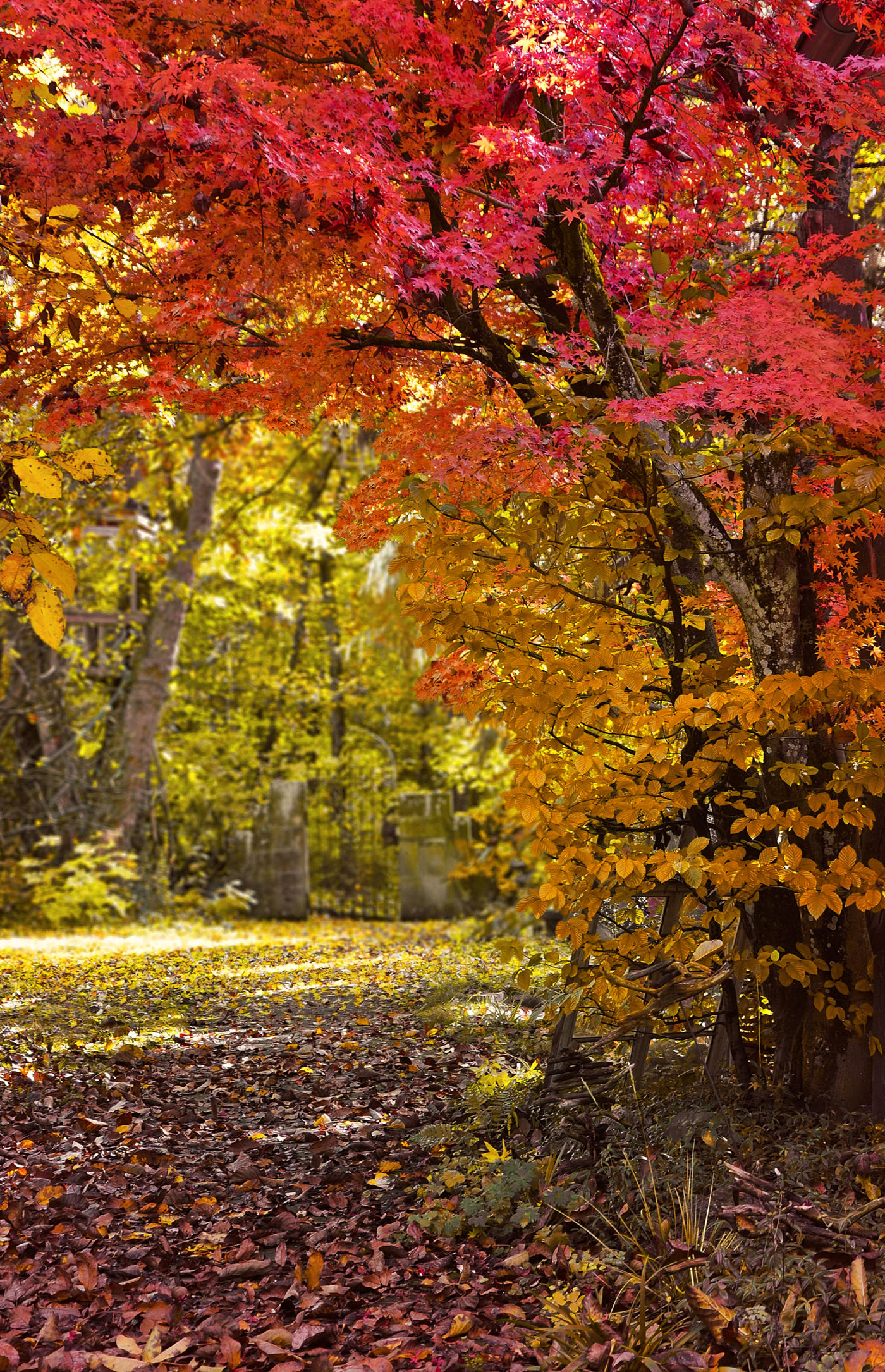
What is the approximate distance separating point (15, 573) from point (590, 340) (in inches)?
80.4

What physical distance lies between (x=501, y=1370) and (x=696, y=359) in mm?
2463

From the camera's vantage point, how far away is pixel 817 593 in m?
3.33

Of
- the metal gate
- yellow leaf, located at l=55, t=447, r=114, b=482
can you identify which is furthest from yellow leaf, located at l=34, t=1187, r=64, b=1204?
the metal gate

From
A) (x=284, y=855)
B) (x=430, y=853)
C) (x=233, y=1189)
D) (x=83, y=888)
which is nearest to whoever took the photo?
(x=233, y=1189)

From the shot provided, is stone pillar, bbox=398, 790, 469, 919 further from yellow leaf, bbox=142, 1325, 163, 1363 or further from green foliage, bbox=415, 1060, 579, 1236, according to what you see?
yellow leaf, bbox=142, 1325, 163, 1363

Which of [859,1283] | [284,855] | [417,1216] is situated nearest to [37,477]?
[417,1216]

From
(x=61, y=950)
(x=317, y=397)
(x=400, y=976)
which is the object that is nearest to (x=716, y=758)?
(x=317, y=397)

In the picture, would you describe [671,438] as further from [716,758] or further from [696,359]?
[716,758]

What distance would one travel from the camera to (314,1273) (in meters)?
2.77

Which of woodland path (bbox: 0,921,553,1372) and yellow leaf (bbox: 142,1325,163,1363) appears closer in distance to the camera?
yellow leaf (bbox: 142,1325,163,1363)

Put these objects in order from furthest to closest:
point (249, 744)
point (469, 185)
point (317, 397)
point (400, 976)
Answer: point (249, 744) < point (400, 976) < point (317, 397) < point (469, 185)

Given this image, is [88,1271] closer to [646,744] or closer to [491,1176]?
[491,1176]

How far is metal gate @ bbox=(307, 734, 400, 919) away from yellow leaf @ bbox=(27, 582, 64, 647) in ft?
32.1

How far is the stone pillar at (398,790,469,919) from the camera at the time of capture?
1077 centimetres
